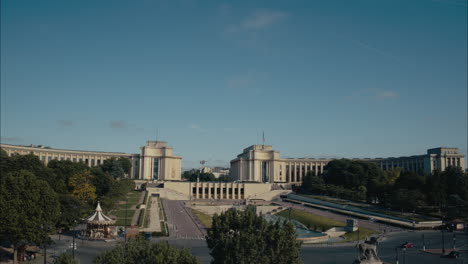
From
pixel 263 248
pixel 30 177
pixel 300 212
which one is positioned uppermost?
pixel 30 177

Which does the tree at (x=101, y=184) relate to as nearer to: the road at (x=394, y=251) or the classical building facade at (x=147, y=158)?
the road at (x=394, y=251)

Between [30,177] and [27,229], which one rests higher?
[30,177]

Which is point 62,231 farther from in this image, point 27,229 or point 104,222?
point 27,229


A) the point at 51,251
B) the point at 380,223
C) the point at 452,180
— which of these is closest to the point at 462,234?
the point at 380,223

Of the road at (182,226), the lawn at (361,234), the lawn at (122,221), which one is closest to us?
the road at (182,226)

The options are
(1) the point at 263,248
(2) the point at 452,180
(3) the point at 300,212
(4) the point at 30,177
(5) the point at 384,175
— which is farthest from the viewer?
(5) the point at 384,175

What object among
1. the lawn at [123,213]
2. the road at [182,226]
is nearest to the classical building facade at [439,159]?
the road at [182,226]

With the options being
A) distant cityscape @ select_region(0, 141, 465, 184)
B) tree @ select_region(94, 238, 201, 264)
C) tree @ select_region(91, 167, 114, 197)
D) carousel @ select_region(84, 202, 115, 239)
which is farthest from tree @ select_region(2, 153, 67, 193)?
distant cityscape @ select_region(0, 141, 465, 184)

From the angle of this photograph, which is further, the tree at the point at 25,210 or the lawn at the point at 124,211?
the lawn at the point at 124,211
